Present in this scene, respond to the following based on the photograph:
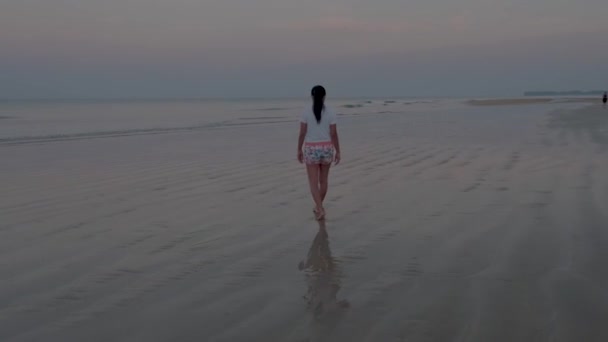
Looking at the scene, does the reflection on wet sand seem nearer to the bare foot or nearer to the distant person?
the bare foot

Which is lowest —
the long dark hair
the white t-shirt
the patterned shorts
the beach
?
the beach

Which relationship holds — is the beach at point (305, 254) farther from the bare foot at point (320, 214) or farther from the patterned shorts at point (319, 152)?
the patterned shorts at point (319, 152)

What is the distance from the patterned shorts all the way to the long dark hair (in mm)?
281

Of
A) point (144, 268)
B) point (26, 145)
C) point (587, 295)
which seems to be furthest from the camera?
point (26, 145)

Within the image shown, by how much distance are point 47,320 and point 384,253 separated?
271 centimetres

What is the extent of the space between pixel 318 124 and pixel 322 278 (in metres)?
2.83

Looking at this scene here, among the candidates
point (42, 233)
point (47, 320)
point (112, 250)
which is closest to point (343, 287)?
point (47, 320)

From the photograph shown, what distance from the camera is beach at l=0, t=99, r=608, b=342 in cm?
372

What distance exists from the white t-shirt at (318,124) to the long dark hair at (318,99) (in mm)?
53

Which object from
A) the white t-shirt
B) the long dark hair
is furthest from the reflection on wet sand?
the long dark hair

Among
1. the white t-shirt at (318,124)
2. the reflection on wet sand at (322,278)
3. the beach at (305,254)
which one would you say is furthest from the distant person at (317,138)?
the reflection on wet sand at (322,278)

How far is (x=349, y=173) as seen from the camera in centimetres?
1041

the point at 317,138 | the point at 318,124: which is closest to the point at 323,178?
the point at 317,138

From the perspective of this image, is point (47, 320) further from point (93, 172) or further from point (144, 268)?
point (93, 172)
